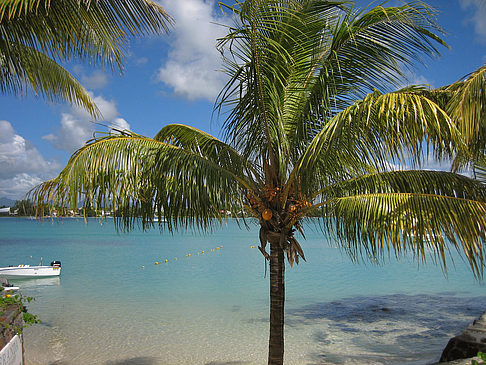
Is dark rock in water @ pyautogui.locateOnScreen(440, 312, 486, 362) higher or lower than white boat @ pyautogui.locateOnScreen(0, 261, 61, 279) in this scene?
higher

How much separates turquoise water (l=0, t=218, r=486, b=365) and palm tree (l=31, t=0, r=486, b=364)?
84 cm

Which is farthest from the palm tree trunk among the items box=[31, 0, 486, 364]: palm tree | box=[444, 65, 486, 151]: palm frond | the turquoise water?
box=[444, 65, 486, 151]: palm frond

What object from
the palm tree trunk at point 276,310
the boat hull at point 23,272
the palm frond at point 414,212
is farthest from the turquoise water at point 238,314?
the palm frond at point 414,212

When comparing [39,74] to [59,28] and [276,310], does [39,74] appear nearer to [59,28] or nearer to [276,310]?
[59,28]

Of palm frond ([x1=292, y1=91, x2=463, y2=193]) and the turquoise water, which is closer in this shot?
palm frond ([x1=292, y1=91, x2=463, y2=193])

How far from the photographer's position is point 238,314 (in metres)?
12.3

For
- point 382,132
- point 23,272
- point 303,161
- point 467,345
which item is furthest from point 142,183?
point 23,272

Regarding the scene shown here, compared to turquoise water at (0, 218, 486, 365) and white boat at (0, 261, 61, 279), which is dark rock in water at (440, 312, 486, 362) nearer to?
turquoise water at (0, 218, 486, 365)

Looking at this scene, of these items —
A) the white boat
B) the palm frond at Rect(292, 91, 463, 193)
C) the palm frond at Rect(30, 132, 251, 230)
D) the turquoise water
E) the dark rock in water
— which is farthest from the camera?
the white boat

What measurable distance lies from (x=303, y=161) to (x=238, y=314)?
911 cm

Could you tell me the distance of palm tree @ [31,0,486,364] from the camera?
4090 mm

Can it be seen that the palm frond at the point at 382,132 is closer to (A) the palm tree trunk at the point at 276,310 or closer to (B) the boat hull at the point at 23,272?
(A) the palm tree trunk at the point at 276,310

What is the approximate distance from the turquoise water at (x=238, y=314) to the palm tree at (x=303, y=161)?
84 cm

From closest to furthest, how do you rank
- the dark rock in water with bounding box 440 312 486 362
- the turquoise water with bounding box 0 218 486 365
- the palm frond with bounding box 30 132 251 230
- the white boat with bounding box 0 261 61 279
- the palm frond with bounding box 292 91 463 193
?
1. the palm frond with bounding box 292 91 463 193
2. the palm frond with bounding box 30 132 251 230
3. the dark rock in water with bounding box 440 312 486 362
4. the turquoise water with bounding box 0 218 486 365
5. the white boat with bounding box 0 261 61 279
